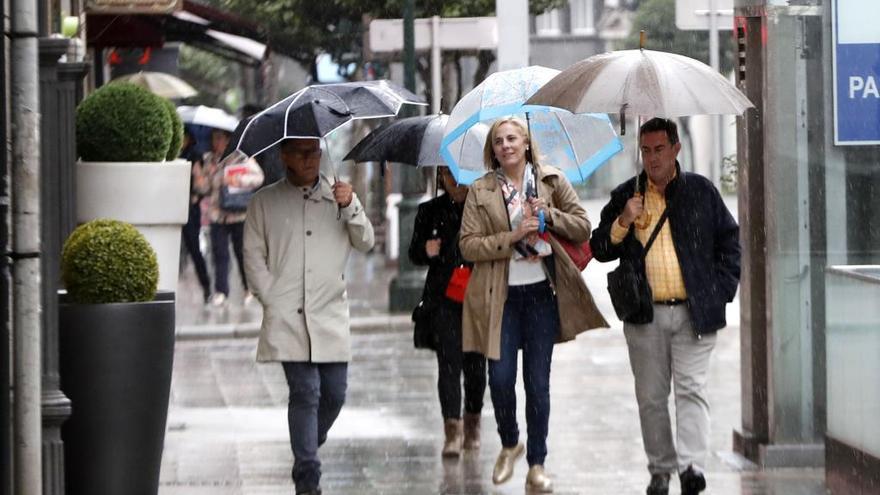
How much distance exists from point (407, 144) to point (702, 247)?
2.25 meters

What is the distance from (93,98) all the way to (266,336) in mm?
1493

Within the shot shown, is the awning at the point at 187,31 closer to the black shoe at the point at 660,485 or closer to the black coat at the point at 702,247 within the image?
the black coat at the point at 702,247

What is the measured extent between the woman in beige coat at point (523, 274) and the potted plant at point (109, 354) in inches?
65.5

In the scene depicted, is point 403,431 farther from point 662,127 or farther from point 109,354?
point 109,354

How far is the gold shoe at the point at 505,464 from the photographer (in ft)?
29.7

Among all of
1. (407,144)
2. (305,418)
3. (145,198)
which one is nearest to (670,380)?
(305,418)

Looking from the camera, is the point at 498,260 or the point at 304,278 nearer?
the point at 304,278

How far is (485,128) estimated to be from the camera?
32.5 feet

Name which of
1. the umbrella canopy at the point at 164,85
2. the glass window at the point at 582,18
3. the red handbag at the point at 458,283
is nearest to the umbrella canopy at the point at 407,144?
the red handbag at the point at 458,283

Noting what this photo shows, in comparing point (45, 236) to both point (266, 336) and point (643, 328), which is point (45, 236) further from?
point (643, 328)

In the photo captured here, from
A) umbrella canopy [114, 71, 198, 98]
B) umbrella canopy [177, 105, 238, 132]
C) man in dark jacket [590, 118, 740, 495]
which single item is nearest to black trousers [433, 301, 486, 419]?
man in dark jacket [590, 118, 740, 495]

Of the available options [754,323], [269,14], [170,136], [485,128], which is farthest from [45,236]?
[269,14]

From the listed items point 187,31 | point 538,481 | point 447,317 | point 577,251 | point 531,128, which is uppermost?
point 187,31

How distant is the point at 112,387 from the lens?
301 inches
